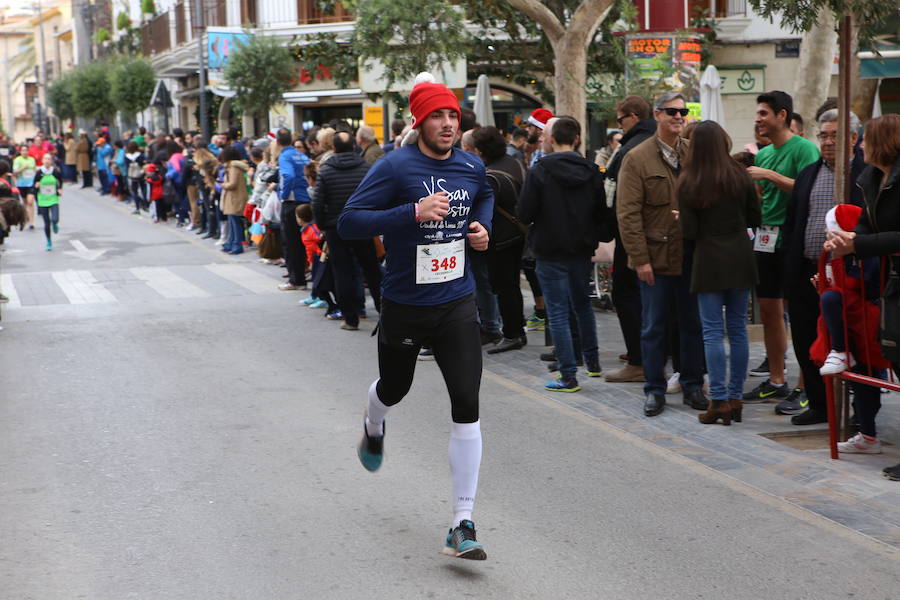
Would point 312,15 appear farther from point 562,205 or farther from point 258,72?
point 562,205

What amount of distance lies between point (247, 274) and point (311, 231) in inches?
146

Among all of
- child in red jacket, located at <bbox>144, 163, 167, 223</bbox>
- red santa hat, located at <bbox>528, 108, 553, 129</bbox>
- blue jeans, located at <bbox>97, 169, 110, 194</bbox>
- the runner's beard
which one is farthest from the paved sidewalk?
blue jeans, located at <bbox>97, 169, 110, 194</bbox>

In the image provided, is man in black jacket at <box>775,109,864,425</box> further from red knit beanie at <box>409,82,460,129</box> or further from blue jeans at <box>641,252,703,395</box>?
red knit beanie at <box>409,82,460,129</box>

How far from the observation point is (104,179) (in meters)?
34.8

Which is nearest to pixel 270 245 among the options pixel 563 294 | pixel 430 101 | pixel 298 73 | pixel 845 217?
pixel 563 294

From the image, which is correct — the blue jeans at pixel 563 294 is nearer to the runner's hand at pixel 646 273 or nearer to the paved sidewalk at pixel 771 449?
the paved sidewalk at pixel 771 449

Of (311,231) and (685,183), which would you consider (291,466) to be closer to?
(685,183)

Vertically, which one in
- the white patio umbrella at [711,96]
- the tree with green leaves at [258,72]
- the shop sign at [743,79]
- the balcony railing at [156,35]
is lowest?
the white patio umbrella at [711,96]

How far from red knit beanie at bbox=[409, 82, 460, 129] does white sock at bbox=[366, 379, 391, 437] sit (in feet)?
4.28

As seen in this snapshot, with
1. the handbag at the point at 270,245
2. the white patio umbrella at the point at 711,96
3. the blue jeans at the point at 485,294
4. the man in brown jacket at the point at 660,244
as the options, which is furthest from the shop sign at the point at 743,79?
the man in brown jacket at the point at 660,244

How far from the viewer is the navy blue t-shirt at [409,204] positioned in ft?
16.7

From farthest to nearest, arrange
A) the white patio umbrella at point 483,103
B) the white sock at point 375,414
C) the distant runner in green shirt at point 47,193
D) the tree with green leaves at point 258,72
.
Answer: the tree with green leaves at point 258,72
the distant runner in green shirt at point 47,193
the white patio umbrella at point 483,103
the white sock at point 375,414

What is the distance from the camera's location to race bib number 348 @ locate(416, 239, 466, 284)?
5.09 m

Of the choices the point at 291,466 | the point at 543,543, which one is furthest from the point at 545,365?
the point at 543,543
